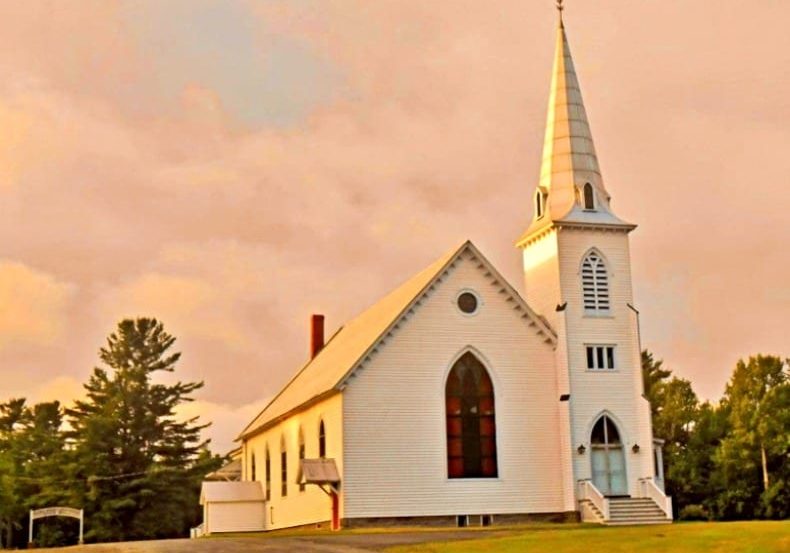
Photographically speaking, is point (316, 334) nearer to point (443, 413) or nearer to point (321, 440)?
point (321, 440)

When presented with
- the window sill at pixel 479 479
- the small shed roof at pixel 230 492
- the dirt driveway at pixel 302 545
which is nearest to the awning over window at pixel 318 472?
the window sill at pixel 479 479

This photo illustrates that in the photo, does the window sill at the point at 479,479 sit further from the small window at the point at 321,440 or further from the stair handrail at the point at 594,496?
the small window at the point at 321,440

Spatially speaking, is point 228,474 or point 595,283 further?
point 228,474

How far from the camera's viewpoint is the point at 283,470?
56.5 m

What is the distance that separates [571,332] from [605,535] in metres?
17.9

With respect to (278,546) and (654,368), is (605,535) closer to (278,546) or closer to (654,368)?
(278,546)

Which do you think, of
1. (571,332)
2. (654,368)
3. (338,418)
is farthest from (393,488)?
(654,368)

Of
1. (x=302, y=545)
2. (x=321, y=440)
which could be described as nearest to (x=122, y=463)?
(x=321, y=440)

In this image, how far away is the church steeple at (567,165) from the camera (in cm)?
5072

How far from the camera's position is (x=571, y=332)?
48969 millimetres

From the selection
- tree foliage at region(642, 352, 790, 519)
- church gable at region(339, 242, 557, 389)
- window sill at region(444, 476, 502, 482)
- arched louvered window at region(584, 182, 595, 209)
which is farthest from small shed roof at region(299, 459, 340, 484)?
tree foliage at region(642, 352, 790, 519)

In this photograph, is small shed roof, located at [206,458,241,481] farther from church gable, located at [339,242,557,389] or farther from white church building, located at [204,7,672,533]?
church gable, located at [339,242,557,389]

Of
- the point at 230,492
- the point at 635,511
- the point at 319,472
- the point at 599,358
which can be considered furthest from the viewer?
the point at 230,492

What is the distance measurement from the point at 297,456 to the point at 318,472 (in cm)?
848
